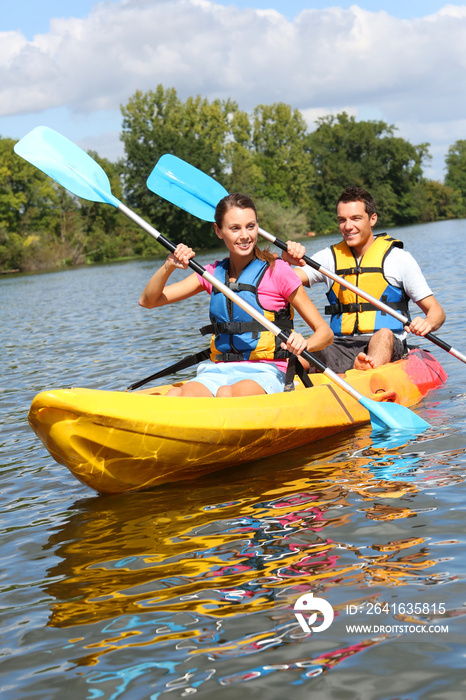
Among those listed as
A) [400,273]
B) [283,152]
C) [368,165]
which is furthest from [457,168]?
[400,273]

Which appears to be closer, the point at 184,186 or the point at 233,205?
the point at 233,205

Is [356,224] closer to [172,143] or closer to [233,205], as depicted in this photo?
[233,205]

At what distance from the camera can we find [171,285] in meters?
4.26

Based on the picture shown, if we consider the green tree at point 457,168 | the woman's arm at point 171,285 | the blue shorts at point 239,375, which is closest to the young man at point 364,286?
the blue shorts at point 239,375

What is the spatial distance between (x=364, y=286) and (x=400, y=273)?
260mm

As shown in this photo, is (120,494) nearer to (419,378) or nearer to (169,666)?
(169,666)

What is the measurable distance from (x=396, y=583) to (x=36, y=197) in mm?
48269

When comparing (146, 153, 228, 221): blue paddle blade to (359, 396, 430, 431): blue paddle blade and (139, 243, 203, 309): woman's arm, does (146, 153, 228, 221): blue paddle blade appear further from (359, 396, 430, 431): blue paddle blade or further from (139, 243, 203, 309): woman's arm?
(359, 396, 430, 431): blue paddle blade

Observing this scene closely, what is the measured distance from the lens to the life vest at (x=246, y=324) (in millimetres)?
4285

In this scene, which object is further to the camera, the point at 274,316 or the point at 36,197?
the point at 36,197

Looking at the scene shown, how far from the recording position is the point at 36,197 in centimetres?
4800

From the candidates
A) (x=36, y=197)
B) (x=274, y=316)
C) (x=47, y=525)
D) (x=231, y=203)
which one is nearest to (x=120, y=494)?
(x=47, y=525)

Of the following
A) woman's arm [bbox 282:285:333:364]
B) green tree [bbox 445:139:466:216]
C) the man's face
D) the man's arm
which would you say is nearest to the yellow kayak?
woman's arm [bbox 282:285:333:364]

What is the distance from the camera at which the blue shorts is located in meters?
4.20
